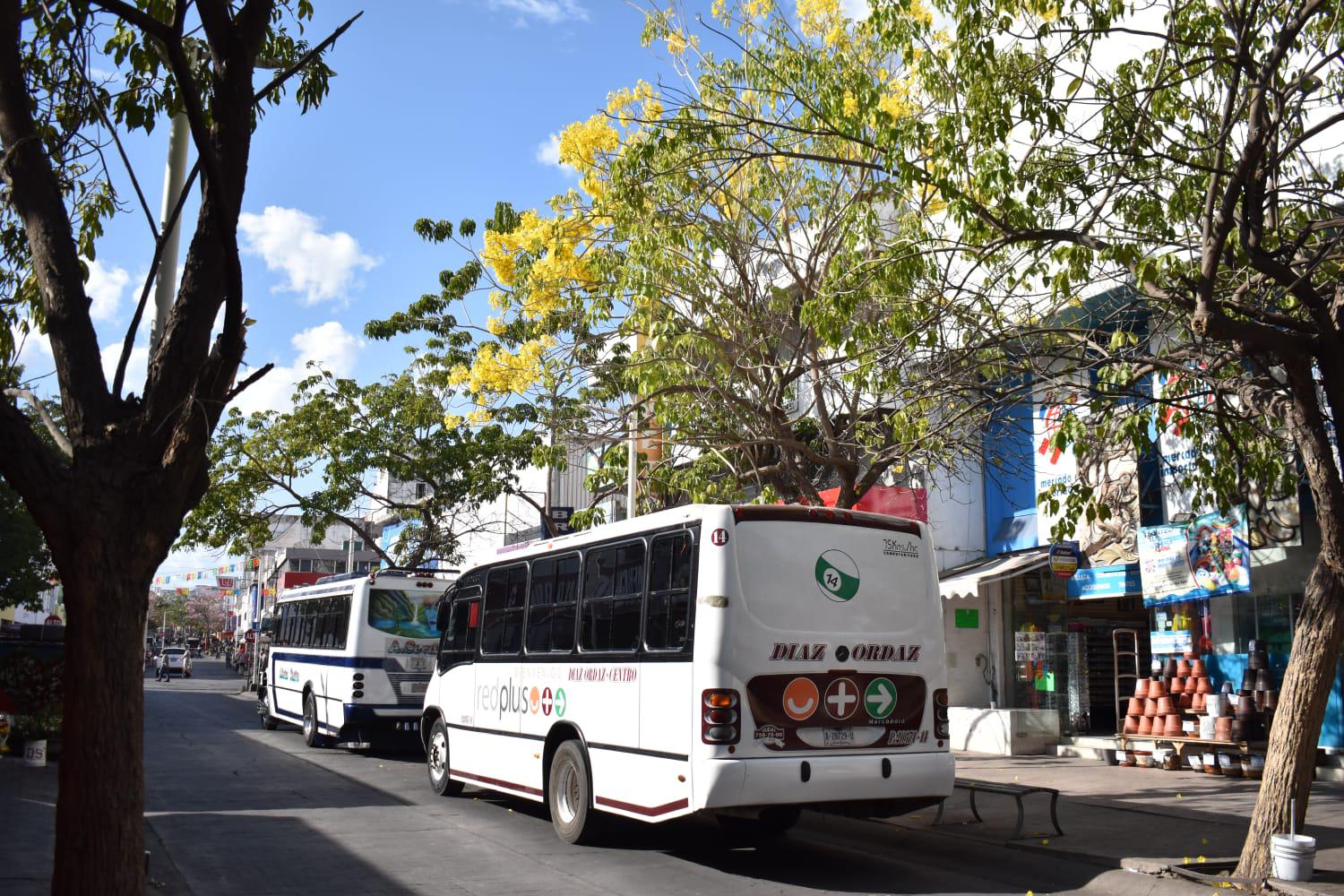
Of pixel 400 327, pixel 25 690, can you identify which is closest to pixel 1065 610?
pixel 400 327

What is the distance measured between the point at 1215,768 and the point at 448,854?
10.5 m

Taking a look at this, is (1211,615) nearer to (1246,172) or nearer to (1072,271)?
(1072,271)

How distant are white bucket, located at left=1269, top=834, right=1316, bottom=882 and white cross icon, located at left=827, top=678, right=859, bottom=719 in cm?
316

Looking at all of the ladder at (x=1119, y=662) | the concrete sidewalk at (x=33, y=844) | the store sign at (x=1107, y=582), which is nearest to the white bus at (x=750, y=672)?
the concrete sidewalk at (x=33, y=844)

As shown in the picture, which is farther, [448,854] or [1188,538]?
[1188,538]

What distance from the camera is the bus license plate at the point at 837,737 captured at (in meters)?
9.17

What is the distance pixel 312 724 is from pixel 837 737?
1490cm

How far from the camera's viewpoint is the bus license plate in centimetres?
917

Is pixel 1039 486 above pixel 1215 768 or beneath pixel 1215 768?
above

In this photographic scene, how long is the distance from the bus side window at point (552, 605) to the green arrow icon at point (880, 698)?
3.09 metres

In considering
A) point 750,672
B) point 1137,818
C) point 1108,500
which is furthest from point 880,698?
point 1108,500

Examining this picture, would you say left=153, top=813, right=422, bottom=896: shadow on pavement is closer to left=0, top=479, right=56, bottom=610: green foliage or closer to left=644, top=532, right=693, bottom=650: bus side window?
left=644, top=532, right=693, bottom=650: bus side window

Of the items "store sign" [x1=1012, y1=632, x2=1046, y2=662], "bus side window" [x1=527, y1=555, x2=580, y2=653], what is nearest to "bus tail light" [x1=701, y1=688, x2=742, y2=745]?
"bus side window" [x1=527, y1=555, x2=580, y2=653]

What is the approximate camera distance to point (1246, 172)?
759 cm
